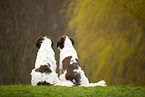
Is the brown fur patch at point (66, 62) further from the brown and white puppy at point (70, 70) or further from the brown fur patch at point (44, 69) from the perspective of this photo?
the brown fur patch at point (44, 69)

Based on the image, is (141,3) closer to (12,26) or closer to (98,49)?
(98,49)

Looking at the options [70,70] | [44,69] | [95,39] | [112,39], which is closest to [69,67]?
[70,70]

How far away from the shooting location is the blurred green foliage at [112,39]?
278 inches

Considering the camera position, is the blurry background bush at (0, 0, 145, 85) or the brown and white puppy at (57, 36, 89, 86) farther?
the blurry background bush at (0, 0, 145, 85)

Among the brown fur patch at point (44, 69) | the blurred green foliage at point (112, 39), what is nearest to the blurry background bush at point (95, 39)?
the blurred green foliage at point (112, 39)

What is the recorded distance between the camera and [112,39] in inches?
296

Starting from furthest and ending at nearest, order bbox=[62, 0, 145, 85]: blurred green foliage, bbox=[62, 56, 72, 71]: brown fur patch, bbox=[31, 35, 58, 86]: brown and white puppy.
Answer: bbox=[62, 0, 145, 85]: blurred green foliage < bbox=[62, 56, 72, 71]: brown fur patch < bbox=[31, 35, 58, 86]: brown and white puppy

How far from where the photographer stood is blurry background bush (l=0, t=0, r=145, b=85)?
7125mm

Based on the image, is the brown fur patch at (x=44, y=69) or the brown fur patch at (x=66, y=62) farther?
the brown fur patch at (x=66, y=62)

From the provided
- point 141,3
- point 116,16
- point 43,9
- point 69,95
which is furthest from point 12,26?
point 69,95

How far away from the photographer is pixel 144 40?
7.00 meters

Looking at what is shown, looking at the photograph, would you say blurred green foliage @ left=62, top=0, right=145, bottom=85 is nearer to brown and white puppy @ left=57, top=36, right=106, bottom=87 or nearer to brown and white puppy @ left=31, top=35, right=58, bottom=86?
brown and white puppy @ left=57, top=36, right=106, bottom=87


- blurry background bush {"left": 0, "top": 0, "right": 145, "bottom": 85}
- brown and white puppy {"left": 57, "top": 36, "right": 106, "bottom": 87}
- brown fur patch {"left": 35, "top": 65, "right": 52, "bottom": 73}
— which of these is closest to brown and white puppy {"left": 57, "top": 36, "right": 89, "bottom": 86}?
brown and white puppy {"left": 57, "top": 36, "right": 106, "bottom": 87}

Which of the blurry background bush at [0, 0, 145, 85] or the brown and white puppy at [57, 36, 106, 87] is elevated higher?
the blurry background bush at [0, 0, 145, 85]
